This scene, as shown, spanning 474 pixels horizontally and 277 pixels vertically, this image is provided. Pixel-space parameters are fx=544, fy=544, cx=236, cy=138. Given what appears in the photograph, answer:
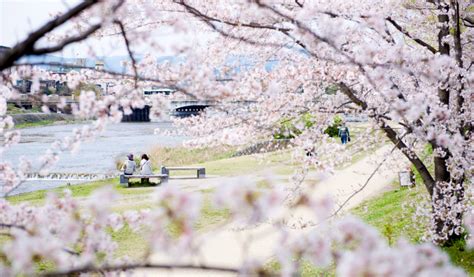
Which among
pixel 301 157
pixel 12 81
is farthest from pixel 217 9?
pixel 12 81

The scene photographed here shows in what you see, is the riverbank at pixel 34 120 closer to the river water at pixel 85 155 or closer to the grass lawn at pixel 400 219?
the river water at pixel 85 155

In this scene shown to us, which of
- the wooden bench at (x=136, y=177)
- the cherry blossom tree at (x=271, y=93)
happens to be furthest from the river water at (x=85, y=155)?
the cherry blossom tree at (x=271, y=93)

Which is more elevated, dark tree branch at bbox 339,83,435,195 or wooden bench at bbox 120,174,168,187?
dark tree branch at bbox 339,83,435,195

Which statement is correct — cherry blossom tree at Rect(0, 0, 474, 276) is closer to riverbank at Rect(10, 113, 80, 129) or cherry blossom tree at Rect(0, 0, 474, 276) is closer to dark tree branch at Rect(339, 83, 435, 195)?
dark tree branch at Rect(339, 83, 435, 195)

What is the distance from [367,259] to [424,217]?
7.17 meters

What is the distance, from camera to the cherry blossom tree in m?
1.47

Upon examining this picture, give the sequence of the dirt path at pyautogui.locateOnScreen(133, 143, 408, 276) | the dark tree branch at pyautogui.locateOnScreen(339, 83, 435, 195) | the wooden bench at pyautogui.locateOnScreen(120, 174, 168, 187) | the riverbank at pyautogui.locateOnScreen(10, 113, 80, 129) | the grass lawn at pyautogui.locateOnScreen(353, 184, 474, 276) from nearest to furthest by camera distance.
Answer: the dirt path at pyautogui.locateOnScreen(133, 143, 408, 276) → the dark tree branch at pyautogui.locateOnScreen(339, 83, 435, 195) → the grass lawn at pyautogui.locateOnScreen(353, 184, 474, 276) → the wooden bench at pyautogui.locateOnScreen(120, 174, 168, 187) → the riverbank at pyautogui.locateOnScreen(10, 113, 80, 129)

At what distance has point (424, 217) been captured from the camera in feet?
25.9

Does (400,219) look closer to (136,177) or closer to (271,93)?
(271,93)

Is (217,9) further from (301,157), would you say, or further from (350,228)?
(350,228)

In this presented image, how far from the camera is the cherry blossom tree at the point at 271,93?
1.47 meters

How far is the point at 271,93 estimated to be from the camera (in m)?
4.48

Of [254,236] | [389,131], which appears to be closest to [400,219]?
[389,131]

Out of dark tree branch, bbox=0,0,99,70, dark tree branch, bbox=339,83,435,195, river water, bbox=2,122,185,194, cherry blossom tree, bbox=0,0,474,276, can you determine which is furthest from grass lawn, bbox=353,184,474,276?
river water, bbox=2,122,185,194
